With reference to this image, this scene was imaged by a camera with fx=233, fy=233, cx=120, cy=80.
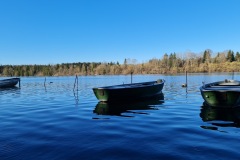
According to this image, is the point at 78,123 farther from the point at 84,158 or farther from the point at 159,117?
the point at 84,158

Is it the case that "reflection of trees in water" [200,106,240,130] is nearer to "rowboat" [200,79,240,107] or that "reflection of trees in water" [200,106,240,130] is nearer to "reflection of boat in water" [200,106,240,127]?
"reflection of boat in water" [200,106,240,127]

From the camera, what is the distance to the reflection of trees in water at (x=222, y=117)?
11971 millimetres

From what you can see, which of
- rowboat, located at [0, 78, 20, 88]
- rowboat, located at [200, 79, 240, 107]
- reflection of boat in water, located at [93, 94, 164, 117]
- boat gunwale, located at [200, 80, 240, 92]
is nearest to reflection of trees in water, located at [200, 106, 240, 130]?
rowboat, located at [200, 79, 240, 107]

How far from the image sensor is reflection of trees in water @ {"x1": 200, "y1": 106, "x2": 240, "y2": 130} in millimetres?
11971

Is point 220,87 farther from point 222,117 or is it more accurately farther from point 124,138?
point 124,138

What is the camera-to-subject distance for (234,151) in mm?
7555

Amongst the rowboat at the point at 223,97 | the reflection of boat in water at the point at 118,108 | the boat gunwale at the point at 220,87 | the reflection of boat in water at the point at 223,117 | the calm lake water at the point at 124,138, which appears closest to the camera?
the calm lake water at the point at 124,138

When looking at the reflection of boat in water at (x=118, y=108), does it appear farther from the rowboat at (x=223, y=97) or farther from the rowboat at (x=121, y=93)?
the rowboat at (x=223, y=97)

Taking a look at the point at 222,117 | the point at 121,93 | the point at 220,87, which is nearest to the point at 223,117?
the point at 222,117

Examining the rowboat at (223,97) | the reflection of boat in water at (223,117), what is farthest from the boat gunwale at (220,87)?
the reflection of boat in water at (223,117)

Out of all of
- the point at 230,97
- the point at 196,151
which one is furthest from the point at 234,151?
the point at 230,97

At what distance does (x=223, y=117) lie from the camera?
13984 millimetres

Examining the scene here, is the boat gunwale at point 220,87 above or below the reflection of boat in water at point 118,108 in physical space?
above

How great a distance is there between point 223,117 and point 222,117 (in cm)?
6
